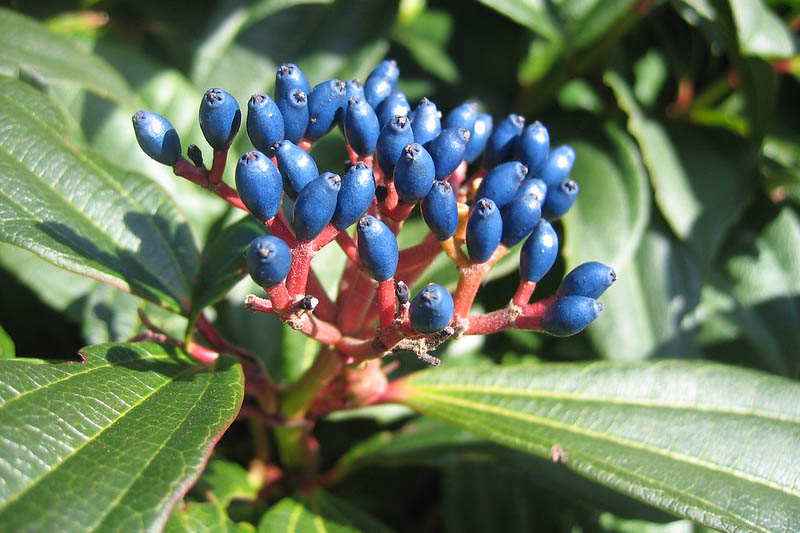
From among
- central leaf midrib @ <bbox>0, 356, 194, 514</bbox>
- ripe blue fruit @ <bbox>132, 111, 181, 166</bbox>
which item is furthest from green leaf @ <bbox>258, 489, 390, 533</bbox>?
ripe blue fruit @ <bbox>132, 111, 181, 166</bbox>

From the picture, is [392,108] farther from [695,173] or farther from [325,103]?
[695,173]

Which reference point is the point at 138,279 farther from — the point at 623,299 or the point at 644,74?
the point at 644,74

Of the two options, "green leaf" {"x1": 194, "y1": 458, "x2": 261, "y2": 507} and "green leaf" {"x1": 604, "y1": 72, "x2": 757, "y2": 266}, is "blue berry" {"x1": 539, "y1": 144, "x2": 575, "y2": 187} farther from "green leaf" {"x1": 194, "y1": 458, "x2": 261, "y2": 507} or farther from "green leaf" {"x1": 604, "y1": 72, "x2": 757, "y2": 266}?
"green leaf" {"x1": 194, "y1": 458, "x2": 261, "y2": 507}

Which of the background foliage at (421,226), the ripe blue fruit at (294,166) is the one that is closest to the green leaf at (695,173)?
the background foliage at (421,226)

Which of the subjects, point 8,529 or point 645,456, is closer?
point 8,529

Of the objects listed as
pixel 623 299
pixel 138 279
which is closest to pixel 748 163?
pixel 623 299

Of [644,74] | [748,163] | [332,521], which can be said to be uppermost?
[644,74]

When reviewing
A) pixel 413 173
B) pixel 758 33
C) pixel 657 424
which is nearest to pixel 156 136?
pixel 413 173
